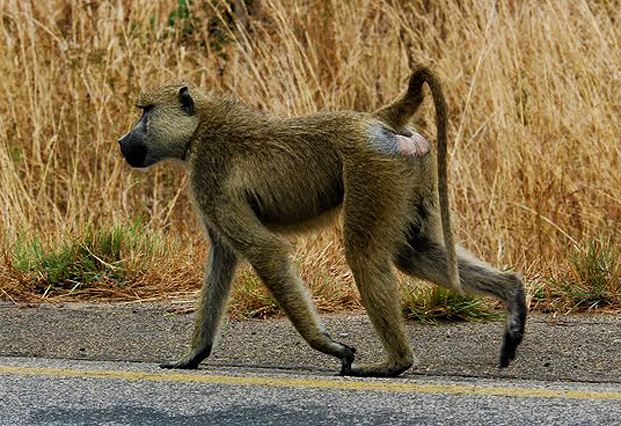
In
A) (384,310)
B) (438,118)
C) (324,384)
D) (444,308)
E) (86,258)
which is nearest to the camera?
(324,384)

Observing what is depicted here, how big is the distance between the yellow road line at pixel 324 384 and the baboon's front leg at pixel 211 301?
7.4 inches

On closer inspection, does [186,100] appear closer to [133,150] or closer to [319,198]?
[133,150]

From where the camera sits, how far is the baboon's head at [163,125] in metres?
5.29

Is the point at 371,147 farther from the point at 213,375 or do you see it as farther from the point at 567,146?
the point at 567,146

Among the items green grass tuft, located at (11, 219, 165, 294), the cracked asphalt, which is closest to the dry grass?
green grass tuft, located at (11, 219, 165, 294)

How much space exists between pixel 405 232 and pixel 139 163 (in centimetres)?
129

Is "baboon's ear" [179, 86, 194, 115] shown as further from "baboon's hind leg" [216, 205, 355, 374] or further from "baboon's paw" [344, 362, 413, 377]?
"baboon's paw" [344, 362, 413, 377]

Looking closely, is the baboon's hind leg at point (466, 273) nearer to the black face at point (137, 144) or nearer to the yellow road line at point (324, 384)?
the yellow road line at point (324, 384)

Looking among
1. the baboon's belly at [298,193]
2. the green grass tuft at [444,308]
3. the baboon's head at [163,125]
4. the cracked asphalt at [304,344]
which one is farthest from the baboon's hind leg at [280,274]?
the green grass tuft at [444,308]

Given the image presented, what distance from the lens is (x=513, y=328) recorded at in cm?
513

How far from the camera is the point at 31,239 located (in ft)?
23.8

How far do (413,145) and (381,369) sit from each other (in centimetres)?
99

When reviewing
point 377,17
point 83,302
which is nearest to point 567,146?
point 377,17

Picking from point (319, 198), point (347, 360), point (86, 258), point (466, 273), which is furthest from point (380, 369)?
point (86, 258)
